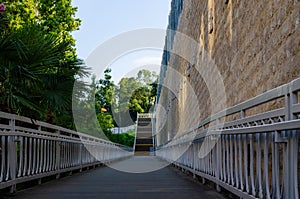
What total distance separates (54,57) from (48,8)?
9269 millimetres

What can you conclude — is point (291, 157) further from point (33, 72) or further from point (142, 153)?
point (142, 153)

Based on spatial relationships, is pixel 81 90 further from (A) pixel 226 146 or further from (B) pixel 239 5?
(A) pixel 226 146

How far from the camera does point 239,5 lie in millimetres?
7230

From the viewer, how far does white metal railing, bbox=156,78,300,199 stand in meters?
3.04

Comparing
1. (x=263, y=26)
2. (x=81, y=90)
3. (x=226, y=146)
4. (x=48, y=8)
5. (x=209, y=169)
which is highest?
(x=48, y=8)

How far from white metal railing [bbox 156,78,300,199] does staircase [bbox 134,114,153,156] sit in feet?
121

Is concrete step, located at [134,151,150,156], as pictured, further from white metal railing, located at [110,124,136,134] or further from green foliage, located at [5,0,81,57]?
green foliage, located at [5,0,81,57]

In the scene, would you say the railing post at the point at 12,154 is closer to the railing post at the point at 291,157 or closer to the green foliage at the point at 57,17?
the railing post at the point at 291,157

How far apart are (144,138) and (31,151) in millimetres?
44639

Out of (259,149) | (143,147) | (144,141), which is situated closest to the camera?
(259,149)

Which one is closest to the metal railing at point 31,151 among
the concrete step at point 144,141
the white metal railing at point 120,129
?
the white metal railing at point 120,129

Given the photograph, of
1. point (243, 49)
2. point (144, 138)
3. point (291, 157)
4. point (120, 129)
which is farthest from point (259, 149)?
point (120, 129)

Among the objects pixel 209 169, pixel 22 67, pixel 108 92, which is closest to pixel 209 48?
pixel 209 169

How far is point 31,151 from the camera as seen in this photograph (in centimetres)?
680
